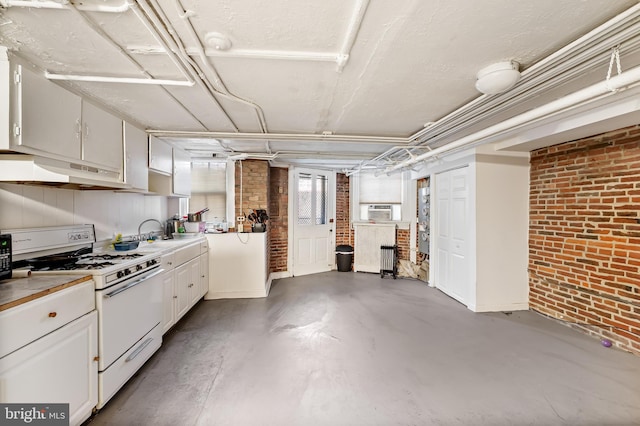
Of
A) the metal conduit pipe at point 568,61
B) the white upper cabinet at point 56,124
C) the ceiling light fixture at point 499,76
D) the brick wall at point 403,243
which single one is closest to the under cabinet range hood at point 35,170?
the white upper cabinet at point 56,124

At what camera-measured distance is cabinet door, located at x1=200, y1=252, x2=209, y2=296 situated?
12.5 feet

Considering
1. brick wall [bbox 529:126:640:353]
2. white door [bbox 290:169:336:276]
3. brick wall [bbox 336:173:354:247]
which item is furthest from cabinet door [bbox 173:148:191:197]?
brick wall [bbox 529:126:640:353]

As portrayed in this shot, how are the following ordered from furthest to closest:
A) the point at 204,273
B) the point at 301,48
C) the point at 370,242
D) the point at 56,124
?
the point at 370,242, the point at 204,273, the point at 56,124, the point at 301,48

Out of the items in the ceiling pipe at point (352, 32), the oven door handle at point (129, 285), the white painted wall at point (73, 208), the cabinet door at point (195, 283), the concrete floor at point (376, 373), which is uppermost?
the ceiling pipe at point (352, 32)

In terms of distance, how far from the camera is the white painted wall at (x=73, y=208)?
199 centimetres

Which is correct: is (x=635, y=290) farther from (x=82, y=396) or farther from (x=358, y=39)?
(x=82, y=396)

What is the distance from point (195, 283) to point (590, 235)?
16.4 ft

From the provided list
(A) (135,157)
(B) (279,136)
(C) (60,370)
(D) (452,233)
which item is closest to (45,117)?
(A) (135,157)

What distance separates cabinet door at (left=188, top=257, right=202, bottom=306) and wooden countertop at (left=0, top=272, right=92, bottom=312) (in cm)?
A: 167

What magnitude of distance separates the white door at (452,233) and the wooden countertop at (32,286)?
4.40 m

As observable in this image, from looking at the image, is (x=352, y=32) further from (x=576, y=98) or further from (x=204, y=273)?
(x=204, y=273)

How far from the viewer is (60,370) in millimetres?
1502

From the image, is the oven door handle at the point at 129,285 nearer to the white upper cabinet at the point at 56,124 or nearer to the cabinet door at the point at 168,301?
the cabinet door at the point at 168,301

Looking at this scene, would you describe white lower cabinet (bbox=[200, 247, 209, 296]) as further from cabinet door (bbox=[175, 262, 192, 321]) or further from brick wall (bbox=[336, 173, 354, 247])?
brick wall (bbox=[336, 173, 354, 247])
